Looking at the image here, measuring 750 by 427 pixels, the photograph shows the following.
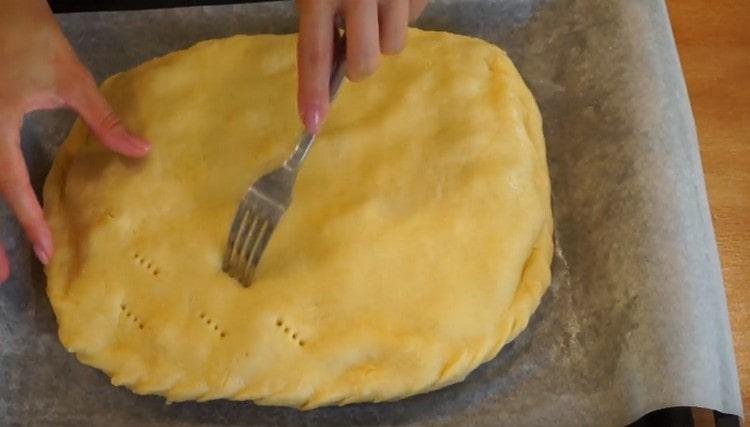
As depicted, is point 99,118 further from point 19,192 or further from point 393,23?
point 393,23

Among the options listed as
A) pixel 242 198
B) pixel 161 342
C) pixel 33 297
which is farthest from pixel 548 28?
pixel 33 297

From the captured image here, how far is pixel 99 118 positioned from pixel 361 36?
0.40m

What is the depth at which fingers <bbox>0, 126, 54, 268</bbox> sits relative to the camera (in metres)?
0.91

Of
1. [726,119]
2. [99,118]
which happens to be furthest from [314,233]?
[726,119]

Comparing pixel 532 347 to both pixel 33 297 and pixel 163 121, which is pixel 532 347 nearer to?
pixel 163 121

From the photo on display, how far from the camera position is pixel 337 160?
964 millimetres

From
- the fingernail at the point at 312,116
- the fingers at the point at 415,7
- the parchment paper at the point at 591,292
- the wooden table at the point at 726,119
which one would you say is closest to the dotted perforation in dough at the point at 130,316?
the parchment paper at the point at 591,292

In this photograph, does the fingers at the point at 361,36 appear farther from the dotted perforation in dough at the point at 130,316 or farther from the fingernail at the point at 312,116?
the dotted perforation in dough at the point at 130,316

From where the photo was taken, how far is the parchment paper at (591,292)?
886mm

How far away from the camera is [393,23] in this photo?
776mm

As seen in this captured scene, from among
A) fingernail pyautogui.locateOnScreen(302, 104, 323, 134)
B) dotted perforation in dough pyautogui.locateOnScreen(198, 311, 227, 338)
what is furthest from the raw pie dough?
fingernail pyautogui.locateOnScreen(302, 104, 323, 134)

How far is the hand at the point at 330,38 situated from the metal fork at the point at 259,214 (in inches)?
4.3

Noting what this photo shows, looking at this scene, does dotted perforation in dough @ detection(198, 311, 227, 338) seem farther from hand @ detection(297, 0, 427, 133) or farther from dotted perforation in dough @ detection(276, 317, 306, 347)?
hand @ detection(297, 0, 427, 133)

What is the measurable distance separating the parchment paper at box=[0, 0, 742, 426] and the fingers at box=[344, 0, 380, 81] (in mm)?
402
